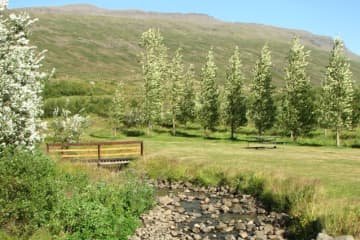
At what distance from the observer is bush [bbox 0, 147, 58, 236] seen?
15.9 m

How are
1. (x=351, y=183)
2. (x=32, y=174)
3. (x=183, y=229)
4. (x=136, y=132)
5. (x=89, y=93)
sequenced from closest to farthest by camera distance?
(x=32, y=174), (x=183, y=229), (x=351, y=183), (x=136, y=132), (x=89, y=93)

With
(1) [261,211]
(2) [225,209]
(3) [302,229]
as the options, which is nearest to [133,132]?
(2) [225,209]

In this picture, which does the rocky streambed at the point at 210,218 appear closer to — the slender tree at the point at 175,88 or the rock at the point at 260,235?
the rock at the point at 260,235

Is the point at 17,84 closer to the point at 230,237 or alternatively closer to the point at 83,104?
the point at 230,237

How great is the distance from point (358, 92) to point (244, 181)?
59574 millimetres

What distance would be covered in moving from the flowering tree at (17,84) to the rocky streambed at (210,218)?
681 cm

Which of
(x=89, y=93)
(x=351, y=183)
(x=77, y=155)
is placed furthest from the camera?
(x=89, y=93)

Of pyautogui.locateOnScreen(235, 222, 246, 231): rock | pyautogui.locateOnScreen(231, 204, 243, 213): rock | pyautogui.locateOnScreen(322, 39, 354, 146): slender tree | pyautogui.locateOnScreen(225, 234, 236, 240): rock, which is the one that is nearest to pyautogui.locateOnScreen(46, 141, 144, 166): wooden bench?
pyautogui.locateOnScreen(231, 204, 243, 213): rock

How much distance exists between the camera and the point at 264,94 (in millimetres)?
63250

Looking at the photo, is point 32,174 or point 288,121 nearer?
point 32,174

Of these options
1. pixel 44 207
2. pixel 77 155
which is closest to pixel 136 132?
pixel 77 155

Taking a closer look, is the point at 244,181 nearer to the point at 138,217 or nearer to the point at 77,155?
the point at 138,217

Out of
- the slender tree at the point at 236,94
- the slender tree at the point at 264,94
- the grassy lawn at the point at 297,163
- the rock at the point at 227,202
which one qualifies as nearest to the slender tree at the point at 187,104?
the slender tree at the point at 236,94

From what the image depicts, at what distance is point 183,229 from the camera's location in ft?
73.6
